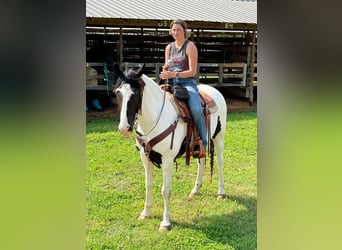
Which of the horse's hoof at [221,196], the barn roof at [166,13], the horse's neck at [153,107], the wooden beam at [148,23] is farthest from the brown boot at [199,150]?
the wooden beam at [148,23]

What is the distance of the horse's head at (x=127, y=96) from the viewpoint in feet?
7.17

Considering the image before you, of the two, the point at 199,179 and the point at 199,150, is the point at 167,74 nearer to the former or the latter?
the point at 199,150

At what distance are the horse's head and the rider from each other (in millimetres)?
295

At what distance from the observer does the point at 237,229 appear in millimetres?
2527

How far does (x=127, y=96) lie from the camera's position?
2189 mm

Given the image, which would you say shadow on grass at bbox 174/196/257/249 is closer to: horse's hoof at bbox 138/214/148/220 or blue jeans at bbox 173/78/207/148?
horse's hoof at bbox 138/214/148/220

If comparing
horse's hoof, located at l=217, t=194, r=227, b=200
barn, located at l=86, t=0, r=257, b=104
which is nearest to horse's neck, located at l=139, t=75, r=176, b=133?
horse's hoof, located at l=217, t=194, r=227, b=200

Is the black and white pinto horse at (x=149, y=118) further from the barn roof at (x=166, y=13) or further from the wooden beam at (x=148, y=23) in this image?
the wooden beam at (x=148, y=23)
